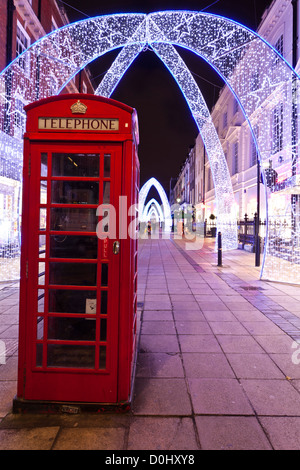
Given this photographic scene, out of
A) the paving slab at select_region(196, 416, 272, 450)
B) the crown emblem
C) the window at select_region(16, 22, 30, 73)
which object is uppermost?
A: the window at select_region(16, 22, 30, 73)

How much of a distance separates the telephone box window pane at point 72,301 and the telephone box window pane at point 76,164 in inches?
43.4

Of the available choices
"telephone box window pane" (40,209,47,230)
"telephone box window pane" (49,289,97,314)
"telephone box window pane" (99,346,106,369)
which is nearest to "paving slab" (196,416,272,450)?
"telephone box window pane" (99,346,106,369)

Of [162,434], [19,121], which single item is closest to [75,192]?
[162,434]

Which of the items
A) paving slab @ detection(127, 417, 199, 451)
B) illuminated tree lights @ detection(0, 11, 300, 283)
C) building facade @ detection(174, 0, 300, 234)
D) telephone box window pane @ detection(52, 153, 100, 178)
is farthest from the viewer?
building facade @ detection(174, 0, 300, 234)

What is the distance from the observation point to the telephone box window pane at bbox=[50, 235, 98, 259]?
292 cm

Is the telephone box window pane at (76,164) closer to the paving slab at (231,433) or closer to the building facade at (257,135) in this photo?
the paving slab at (231,433)

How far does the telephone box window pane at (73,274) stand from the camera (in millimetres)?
2939

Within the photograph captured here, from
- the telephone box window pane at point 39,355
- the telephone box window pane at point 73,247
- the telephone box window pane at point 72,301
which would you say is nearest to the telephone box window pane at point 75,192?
the telephone box window pane at point 73,247

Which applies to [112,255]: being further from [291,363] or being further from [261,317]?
[261,317]

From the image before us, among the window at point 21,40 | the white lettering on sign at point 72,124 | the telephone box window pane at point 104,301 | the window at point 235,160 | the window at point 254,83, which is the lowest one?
the telephone box window pane at point 104,301

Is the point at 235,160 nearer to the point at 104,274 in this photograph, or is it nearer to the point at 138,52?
the point at 138,52

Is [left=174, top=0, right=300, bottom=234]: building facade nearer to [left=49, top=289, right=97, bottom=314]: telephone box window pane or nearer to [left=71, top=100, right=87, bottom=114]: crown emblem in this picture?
[left=71, top=100, right=87, bottom=114]: crown emblem

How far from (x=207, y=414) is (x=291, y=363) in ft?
5.26

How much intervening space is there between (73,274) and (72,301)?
0.26 m
